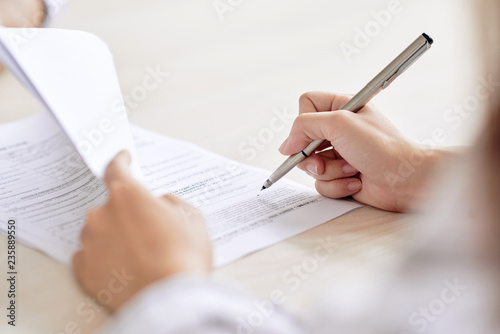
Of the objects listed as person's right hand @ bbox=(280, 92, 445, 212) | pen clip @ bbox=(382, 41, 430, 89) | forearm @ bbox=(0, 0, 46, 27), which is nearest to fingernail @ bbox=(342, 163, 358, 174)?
person's right hand @ bbox=(280, 92, 445, 212)

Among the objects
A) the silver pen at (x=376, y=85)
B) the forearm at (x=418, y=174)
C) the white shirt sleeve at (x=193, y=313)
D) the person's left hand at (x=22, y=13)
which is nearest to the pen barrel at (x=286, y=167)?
the silver pen at (x=376, y=85)

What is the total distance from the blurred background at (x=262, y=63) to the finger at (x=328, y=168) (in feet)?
0.15

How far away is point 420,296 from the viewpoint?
0.37m

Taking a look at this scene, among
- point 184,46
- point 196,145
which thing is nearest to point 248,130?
point 196,145

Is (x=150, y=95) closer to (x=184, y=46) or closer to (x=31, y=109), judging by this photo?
(x=31, y=109)

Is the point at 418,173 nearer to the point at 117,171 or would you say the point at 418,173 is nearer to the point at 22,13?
the point at 117,171

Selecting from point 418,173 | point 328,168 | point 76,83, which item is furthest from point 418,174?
point 76,83

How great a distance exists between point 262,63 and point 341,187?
59cm

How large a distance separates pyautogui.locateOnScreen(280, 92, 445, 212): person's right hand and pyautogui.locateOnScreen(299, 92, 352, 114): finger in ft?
0.17

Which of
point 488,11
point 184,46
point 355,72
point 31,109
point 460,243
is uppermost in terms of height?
point 488,11

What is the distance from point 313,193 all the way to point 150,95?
0.45 meters

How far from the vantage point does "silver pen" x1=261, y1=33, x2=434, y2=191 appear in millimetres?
638

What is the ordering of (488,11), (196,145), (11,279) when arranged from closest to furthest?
1. (488,11)
2. (11,279)
3. (196,145)

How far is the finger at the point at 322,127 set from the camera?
0.64 meters
